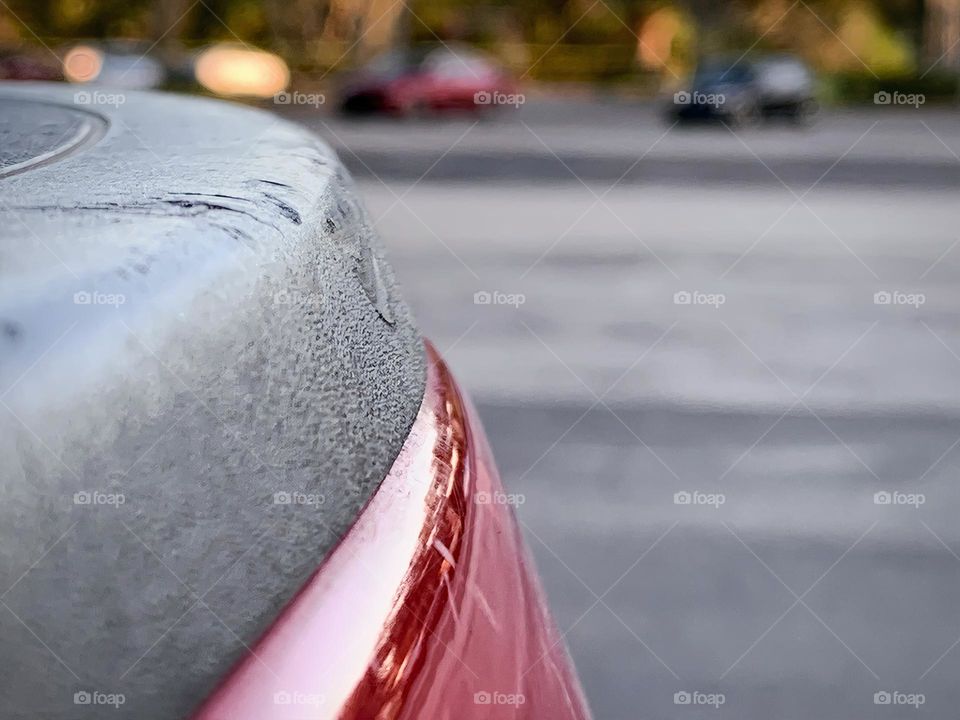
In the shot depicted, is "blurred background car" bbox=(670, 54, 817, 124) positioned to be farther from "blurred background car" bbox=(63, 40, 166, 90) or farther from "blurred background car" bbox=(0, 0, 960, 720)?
"blurred background car" bbox=(63, 40, 166, 90)

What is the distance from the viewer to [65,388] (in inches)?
29.4

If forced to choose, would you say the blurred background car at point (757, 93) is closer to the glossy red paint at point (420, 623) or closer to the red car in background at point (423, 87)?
the red car in background at point (423, 87)

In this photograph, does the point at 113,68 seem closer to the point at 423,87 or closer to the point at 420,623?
the point at 423,87

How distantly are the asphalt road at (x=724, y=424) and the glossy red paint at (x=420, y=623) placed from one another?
5.98 feet

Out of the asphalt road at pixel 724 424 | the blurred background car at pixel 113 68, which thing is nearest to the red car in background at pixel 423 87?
the blurred background car at pixel 113 68

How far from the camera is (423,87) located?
21.5m

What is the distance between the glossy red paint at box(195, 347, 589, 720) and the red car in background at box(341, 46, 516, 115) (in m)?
19.9

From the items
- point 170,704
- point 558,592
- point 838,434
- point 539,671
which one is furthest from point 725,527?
point 170,704

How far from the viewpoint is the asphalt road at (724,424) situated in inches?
125

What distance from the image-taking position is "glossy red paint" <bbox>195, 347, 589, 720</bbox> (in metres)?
0.85

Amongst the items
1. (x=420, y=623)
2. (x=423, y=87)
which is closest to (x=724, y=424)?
(x=420, y=623)

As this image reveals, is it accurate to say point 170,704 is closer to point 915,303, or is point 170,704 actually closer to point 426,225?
point 915,303

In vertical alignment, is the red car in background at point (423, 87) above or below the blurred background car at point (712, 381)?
above

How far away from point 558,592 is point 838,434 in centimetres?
183
